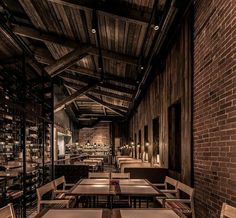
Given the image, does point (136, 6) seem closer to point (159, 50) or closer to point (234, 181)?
point (159, 50)

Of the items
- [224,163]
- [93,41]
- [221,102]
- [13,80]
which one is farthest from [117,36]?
[224,163]

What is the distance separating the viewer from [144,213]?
2.88m

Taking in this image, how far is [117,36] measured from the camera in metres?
7.18

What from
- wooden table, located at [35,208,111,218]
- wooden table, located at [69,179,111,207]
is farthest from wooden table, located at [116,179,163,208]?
wooden table, located at [35,208,111,218]

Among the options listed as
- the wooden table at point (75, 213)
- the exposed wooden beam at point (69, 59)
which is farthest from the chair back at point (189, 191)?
the exposed wooden beam at point (69, 59)

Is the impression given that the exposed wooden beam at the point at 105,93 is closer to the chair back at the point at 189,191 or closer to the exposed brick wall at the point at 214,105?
the exposed brick wall at the point at 214,105

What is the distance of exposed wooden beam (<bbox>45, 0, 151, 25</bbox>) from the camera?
18.3 feet

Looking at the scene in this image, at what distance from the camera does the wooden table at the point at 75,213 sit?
9.18ft

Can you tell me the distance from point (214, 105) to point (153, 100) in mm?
6182

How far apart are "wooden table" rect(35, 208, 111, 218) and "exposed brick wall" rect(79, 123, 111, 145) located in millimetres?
23588

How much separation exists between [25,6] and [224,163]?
17.3 ft

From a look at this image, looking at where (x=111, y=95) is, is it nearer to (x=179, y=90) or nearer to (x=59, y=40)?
(x=59, y=40)

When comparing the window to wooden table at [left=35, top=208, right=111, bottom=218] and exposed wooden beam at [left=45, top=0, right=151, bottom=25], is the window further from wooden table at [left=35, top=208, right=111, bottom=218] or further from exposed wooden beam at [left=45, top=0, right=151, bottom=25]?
wooden table at [left=35, top=208, right=111, bottom=218]

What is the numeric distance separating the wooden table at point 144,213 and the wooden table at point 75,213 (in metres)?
0.10
